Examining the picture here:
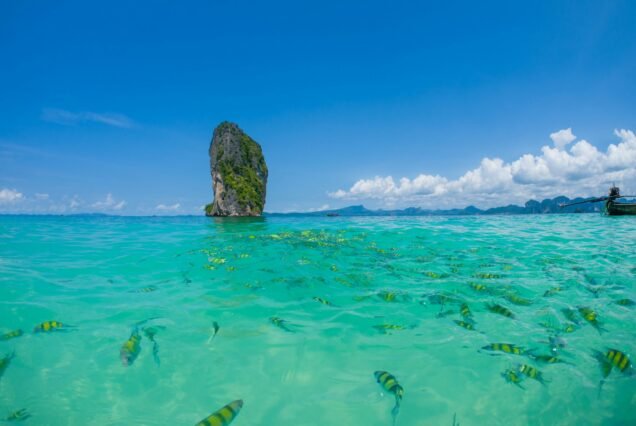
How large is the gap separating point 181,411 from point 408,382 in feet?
10.8

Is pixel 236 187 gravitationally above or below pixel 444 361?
above

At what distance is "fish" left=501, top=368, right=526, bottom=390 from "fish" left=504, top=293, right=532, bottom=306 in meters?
3.43

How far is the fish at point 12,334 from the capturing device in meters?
5.75

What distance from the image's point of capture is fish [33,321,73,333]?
6.02 meters

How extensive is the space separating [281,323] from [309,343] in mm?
1072

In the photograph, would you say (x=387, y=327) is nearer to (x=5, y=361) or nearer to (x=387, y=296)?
(x=387, y=296)

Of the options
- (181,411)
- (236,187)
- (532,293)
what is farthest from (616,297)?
(236,187)

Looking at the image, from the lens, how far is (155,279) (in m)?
9.98

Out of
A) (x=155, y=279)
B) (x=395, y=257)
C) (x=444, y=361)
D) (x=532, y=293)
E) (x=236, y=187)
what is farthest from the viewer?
(x=236, y=187)

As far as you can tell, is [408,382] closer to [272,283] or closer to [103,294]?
[272,283]

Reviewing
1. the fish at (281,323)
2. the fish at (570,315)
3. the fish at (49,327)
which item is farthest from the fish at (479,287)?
the fish at (49,327)

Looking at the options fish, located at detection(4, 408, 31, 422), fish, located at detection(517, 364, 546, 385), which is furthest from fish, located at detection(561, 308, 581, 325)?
fish, located at detection(4, 408, 31, 422)

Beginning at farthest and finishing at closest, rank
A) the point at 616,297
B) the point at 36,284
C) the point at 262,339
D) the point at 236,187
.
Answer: the point at 236,187 → the point at 36,284 → the point at 616,297 → the point at 262,339

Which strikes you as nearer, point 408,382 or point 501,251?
point 408,382
